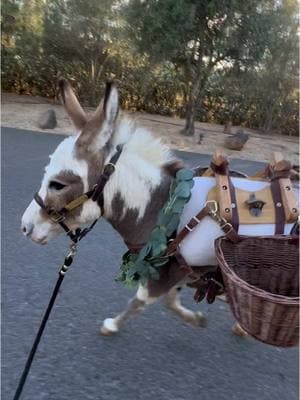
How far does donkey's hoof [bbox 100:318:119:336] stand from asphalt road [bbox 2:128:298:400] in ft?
0.16

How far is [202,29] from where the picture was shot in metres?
10.3

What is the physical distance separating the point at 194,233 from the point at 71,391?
1.13m

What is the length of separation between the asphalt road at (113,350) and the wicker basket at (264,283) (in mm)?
811

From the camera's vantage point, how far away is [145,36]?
10109 millimetres

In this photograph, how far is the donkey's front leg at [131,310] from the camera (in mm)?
2484

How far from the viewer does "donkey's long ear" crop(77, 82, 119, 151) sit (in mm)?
1984

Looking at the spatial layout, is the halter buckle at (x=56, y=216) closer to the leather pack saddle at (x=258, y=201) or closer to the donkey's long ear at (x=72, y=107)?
the donkey's long ear at (x=72, y=107)

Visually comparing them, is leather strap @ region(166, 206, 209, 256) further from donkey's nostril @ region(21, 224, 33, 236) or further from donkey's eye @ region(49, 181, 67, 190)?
donkey's nostril @ region(21, 224, 33, 236)

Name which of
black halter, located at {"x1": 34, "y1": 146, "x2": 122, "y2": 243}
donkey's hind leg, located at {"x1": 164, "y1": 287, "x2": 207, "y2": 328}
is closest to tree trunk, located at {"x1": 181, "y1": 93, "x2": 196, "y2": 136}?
donkey's hind leg, located at {"x1": 164, "y1": 287, "x2": 207, "y2": 328}

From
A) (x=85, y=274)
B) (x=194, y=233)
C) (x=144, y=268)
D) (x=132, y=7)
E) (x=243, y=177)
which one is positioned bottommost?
(x=85, y=274)

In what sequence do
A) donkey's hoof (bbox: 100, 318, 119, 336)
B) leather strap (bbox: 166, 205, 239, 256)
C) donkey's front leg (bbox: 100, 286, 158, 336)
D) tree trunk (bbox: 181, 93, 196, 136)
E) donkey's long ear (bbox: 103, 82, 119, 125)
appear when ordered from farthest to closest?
tree trunk (bbox: 181, 93, 196, 136)
donkey's hoof (bbox: 100, 318, 119, 336)
donkey's front leg (bbox: 100, 286, 158, 336)
leather strap (bbox: 166, 205, 239, 256)
donkey's long ear (bbox: 103, 82, 119, 125)

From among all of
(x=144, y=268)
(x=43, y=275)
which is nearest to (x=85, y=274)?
(x=43, y=275)

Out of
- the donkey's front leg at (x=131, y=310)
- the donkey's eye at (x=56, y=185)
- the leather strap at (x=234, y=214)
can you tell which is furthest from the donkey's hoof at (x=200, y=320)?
the donkey's eye at (x=56, y=185)

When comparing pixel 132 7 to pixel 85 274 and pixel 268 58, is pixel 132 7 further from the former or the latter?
pixel 85 274
